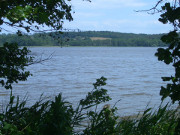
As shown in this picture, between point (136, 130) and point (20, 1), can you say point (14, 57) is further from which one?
point (136, 130)

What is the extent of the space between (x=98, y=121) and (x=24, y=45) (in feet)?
6.32

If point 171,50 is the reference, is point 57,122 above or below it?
below

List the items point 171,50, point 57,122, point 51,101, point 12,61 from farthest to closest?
1. point 12,61
2. point 51,101
3. point 57,122
4. point 171,50

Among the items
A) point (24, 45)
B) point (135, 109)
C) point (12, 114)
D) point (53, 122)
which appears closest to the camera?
point (53, 122)

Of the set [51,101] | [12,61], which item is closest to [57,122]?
[51,101]

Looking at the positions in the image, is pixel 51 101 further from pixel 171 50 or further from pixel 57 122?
pixel 171 50

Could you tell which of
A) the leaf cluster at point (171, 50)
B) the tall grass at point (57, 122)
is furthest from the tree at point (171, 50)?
the tall grass at point (57, 122)

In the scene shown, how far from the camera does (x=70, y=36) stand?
565 cm

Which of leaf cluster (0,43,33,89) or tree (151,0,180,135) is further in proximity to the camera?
leaf cluster (0,43,33,89)

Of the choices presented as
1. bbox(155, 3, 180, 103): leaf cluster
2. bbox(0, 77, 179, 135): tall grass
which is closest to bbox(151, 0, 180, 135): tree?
bbox(155, 3, 180, 103): leaf cluster

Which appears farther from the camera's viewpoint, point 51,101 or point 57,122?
point 51,101

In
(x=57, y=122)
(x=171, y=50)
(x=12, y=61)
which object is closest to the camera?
(x=171, y=50)

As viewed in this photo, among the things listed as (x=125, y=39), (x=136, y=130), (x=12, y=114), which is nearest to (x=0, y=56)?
(x=12, y=114)

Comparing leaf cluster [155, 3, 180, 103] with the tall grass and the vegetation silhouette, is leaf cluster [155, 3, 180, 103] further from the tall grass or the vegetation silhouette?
the tall grass
